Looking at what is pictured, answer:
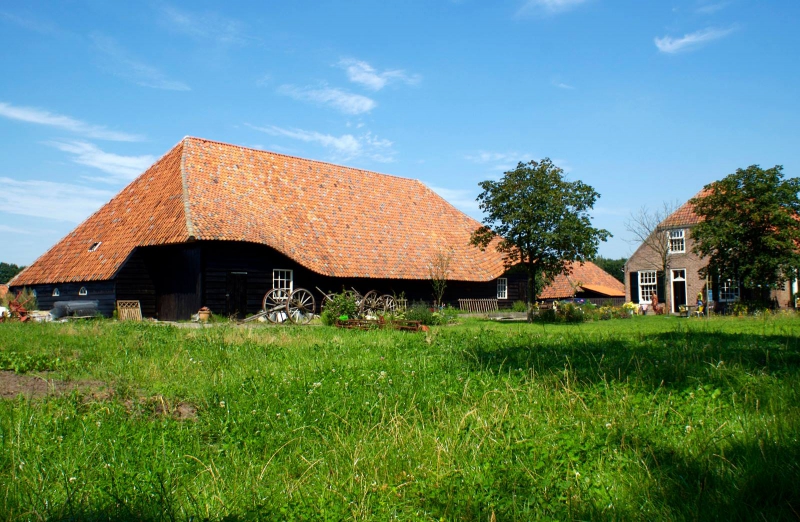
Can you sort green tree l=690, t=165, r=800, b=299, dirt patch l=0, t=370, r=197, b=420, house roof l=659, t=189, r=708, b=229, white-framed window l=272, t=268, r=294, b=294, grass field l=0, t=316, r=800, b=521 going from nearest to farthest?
1. grass field l=0, t=316, r=800, b=521
2. dirt patch l=0, t=370, r=197, b=420
3. white-framed window l=272, t=268, r=294, b=294
4. green tree l=690, t=165, r=800, b=299
5. house roof l=659, t=189, r=708, b=229

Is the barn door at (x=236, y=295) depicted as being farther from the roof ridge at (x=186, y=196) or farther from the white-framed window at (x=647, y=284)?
the white-framed window at (x=647, y=284)

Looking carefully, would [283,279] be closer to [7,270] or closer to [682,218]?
[682,218]

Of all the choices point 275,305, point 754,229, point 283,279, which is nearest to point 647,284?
point 754,229

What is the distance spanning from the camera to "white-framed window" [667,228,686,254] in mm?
37969

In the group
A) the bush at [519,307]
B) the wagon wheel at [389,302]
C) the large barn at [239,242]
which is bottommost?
the bush at [519,307]

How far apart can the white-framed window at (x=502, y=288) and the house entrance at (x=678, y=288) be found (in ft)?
36.2

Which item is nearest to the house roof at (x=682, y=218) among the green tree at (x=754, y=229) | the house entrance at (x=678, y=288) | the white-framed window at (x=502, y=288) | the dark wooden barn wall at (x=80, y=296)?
the house entrance at (x=678, y=288)

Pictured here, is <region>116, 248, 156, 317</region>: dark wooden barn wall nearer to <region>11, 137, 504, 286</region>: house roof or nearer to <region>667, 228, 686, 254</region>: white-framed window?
<region>11, 137, 504, 286</region>: house roof

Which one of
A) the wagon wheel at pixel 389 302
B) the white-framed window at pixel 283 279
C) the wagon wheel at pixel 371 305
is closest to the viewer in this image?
the wagon wheel at pixel 371 305

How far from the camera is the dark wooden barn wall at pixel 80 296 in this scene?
23.6m

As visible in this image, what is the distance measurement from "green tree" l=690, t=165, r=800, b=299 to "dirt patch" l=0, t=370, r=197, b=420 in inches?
1004

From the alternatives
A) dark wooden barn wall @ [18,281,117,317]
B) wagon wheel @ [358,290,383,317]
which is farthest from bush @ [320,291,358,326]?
dark wooden barn wall @ [18,281,117,317]

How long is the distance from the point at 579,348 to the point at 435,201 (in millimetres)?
25723

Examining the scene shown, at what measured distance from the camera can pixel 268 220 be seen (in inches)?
997
